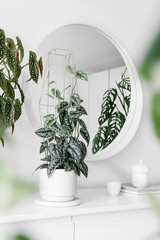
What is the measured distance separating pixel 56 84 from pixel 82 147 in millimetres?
404

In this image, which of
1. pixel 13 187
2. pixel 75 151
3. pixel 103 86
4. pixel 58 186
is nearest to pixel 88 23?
pixel 103 86

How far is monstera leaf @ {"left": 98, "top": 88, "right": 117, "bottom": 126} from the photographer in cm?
194

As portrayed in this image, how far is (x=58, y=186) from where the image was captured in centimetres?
144

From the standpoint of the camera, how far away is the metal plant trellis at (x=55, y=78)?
5.72 feet

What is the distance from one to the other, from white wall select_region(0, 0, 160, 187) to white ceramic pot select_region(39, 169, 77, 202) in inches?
8.7

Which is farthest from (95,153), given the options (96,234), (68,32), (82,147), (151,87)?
(151,87)

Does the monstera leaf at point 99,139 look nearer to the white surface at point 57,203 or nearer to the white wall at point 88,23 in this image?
the white wall at point 88,23

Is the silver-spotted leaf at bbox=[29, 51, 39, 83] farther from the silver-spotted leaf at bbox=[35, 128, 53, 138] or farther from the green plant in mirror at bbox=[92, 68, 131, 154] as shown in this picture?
the green plant in mirror at bbox=[92, 68, 131, 154]

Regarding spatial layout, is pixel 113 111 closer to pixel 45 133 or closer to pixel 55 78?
pixel 55 78

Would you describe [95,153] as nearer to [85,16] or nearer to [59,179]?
[59,179]

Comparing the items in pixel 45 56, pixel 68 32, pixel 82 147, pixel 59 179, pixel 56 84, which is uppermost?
pixel 68 32

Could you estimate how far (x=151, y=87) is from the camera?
0.28ft

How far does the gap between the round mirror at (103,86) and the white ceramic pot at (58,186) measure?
42cm

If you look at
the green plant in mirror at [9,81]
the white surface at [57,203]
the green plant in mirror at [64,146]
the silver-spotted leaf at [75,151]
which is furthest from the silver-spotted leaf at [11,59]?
the white surface at [57,203]
